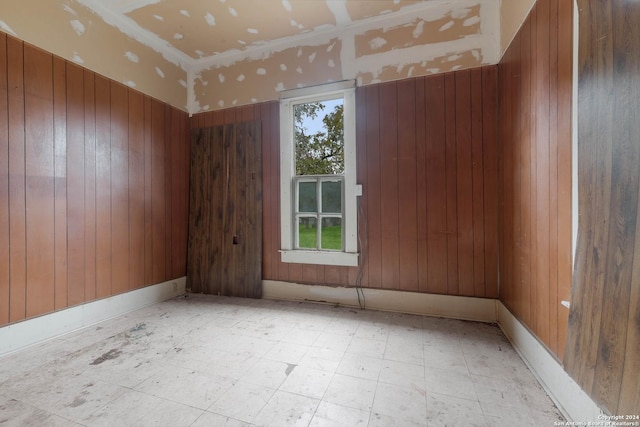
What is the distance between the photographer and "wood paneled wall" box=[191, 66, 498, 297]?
2.66 meters

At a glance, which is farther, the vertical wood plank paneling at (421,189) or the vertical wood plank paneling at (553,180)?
the vertical wood plank paneling at (421,189)

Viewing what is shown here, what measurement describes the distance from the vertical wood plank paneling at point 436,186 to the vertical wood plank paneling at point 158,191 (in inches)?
131

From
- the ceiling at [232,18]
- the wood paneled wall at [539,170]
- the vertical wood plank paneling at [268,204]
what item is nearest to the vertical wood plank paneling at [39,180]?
the ceiling at [232,18]

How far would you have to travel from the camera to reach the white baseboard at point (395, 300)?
266cm

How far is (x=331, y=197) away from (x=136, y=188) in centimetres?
237

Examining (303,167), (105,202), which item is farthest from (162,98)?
(303,167)

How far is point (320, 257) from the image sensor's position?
3203 mm

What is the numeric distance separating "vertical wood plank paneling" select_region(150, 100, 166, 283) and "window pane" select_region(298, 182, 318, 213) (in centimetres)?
184

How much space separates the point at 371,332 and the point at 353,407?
998mm

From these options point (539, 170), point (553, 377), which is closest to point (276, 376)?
point (553, 377)

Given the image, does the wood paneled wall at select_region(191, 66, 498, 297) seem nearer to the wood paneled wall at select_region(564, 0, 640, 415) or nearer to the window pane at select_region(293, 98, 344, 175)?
the window pane at select_region(293, 98, 344, 175)

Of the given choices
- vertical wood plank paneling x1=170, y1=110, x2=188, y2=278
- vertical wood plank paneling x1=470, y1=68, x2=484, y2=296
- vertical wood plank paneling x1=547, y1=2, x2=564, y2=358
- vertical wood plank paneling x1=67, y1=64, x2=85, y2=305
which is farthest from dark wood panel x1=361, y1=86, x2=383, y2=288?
vertical wood plank paneling x1=67, y1=64, x2=85, y2=305

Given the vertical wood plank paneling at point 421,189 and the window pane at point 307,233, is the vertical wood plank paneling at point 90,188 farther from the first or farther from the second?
the vertical wood plank paneling at point 421,189

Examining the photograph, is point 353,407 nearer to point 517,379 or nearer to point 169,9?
point 517,379
